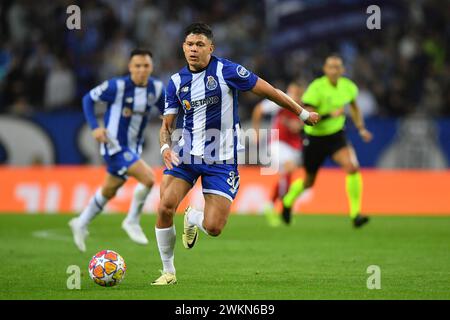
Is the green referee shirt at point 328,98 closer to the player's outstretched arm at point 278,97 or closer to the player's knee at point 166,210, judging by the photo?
the player's outstretched arm at point 278,97

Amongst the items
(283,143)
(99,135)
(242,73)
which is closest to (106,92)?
(99,135)

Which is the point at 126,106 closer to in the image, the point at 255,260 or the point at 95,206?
the point at 95,206

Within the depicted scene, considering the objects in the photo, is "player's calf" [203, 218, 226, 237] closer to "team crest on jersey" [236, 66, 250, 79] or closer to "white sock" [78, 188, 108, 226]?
"team crest on jersey" [236, 66, 250, 79]

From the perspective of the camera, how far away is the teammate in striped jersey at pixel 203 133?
27.0 ft

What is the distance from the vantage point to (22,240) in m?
12.7

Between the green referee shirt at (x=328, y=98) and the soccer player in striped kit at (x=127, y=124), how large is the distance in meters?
2.99

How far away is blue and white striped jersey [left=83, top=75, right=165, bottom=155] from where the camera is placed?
11695 mm

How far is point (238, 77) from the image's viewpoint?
326 inches

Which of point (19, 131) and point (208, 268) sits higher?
point (19, 131)

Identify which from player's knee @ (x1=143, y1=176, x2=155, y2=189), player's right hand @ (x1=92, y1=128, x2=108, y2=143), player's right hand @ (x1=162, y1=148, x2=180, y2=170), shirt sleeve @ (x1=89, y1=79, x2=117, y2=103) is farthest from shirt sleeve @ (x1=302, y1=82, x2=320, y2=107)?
player's right hand @ (x1=162, y1=148, x2=180, y2=170)

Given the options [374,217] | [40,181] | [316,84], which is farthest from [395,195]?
[40,181]

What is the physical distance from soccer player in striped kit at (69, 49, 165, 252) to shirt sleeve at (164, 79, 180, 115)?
10.5 feet
